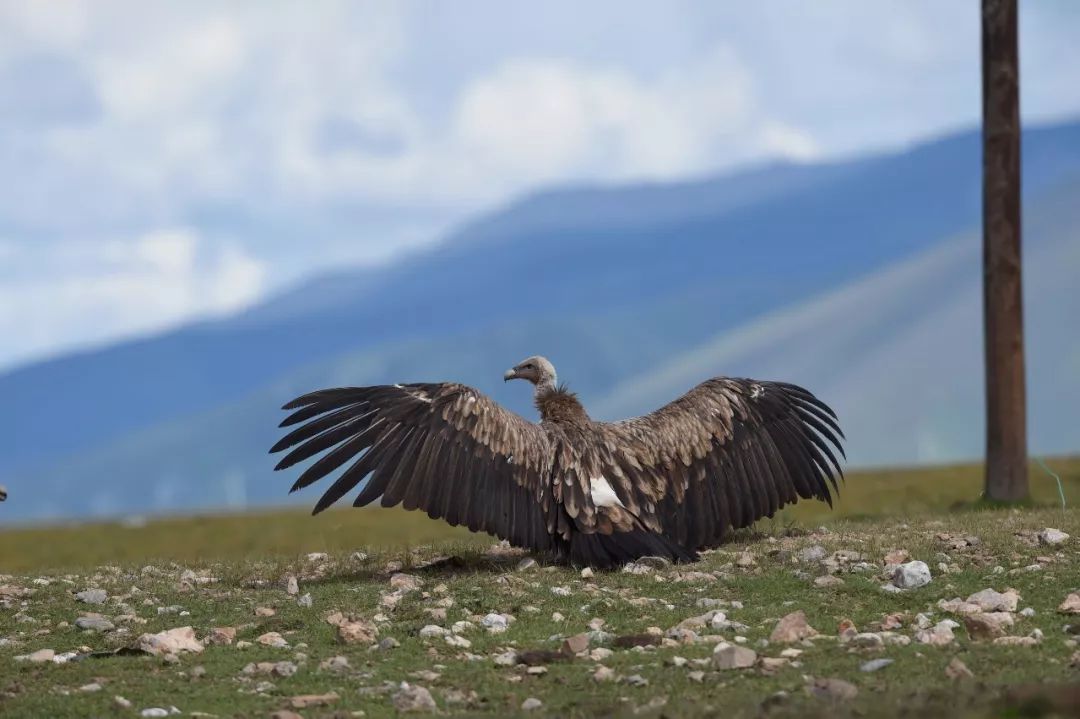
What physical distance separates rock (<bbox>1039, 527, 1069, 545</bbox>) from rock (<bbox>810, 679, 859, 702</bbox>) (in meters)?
5.95

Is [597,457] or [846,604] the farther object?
[597,457]

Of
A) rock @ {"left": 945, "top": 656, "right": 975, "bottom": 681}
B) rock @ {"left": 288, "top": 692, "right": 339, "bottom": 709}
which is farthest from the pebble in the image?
rock @ {"left": 288, "top": 692, "right": 339, "bottom": 709}

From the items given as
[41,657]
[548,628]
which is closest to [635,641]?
[548,628]

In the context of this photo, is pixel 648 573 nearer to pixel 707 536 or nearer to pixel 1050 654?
pixel 707 536

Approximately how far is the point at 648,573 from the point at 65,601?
505cm

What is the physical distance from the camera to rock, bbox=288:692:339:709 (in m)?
8.62

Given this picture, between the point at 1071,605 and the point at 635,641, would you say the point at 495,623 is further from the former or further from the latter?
the point at 1071,605

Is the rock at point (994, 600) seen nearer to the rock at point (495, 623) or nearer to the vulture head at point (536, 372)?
the rock at point (495, 623)

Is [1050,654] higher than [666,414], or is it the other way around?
[666,414]

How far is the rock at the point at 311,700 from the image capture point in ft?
28.3

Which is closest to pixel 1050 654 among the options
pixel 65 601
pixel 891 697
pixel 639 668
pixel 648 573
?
pixel 891 697

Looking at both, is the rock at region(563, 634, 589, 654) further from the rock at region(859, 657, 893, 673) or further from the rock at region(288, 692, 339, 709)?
the rock at region(859, 657, 893, 673)

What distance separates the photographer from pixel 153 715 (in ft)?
27.5

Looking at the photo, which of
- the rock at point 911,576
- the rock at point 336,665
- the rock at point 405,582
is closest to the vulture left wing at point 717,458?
the rock at point 405,582
